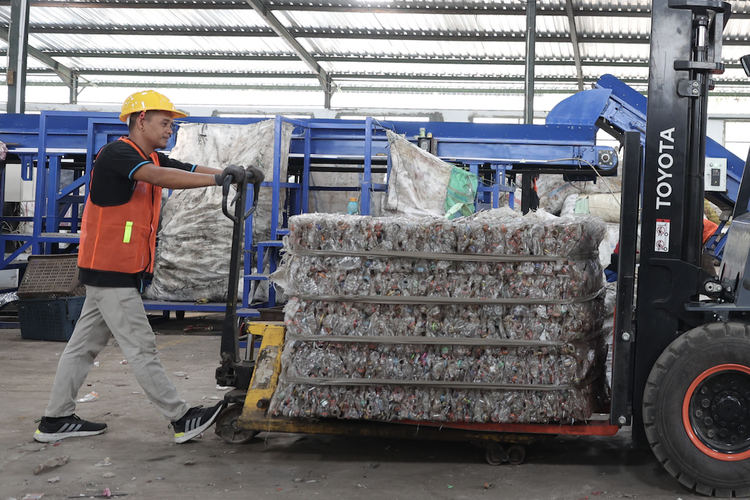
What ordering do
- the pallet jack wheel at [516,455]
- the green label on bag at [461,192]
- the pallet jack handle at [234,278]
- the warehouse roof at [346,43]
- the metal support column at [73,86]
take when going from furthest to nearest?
the metal support column at [73,86], the warehouse roof at [346,43], the green label on bag at [461,192], the pallet jack handle at [234,278], the pallet jack wheel at [516,455]

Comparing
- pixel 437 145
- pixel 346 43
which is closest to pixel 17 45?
pixel 346 43

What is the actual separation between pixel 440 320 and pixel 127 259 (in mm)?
1741

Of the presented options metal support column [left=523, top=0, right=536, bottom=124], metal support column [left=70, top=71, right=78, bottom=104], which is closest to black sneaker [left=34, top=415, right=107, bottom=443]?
metal support column [left=523, top=0, right=536, bottom=124]

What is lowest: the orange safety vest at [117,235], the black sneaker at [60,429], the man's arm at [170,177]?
the black sneaker at [60,429]

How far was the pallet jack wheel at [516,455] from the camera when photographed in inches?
138

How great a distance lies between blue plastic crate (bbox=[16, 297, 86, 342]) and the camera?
779cm

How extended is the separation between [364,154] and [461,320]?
5.02 m

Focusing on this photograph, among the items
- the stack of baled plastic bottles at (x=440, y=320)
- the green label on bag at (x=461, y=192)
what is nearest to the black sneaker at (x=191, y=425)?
the stack of baled plastic bottles at (x=440, y=320)

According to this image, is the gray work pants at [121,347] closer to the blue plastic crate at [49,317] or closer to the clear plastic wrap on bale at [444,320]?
the clear plastic wrap on bale at [444,320]

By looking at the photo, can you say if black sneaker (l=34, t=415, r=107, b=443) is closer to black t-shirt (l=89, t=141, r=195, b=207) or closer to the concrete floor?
the concrete floor

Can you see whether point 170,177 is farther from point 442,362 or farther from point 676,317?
point 676,317

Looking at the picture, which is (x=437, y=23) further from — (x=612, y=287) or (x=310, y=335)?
(x=310, y=335)

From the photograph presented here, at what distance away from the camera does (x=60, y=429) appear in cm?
385

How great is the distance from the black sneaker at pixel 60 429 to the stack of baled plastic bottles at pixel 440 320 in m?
1.28
